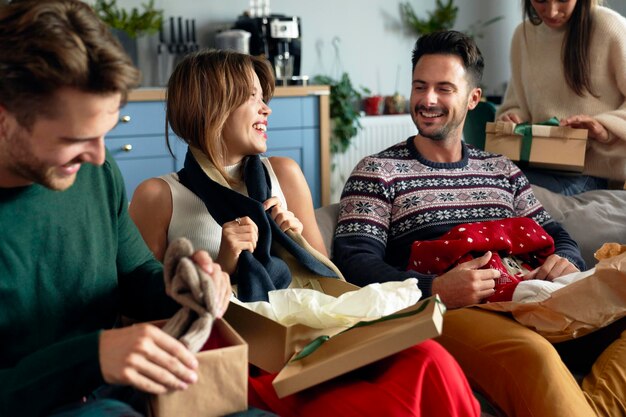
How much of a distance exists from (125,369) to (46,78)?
0.37 m

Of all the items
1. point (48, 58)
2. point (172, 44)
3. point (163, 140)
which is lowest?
point (163, 140)

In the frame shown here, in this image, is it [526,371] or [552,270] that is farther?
[552,270]

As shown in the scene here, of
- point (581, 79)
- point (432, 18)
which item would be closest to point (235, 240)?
point (581, 79)

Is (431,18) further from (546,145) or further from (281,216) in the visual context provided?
(281,216)

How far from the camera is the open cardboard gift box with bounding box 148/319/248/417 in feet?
3.40

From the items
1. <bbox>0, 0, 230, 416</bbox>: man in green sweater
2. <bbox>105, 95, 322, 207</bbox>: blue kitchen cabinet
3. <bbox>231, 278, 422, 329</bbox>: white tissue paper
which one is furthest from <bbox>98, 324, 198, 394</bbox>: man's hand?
<bbox>105, 95, 322, 207</bbox>: blue kitchen cabinet

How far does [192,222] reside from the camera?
1.75 meters

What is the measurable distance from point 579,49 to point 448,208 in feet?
3.28

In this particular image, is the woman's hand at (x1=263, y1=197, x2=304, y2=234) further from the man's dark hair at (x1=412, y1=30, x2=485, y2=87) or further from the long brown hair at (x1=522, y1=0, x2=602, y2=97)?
the long brown hair at (x1=522, y1=0, x2=602, y2=97)

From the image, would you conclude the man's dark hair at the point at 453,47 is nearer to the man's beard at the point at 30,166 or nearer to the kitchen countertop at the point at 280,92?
the man's beard at the point at 30,166

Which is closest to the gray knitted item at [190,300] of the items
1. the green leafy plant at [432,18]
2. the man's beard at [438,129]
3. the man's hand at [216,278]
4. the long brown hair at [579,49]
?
the man's hand at [216,278]

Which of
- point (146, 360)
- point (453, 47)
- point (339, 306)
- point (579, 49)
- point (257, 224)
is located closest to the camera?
point (146, 360)

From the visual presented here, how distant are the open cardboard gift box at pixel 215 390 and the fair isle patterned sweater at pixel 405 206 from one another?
85cm

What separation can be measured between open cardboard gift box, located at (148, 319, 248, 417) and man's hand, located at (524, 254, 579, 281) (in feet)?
3.51
